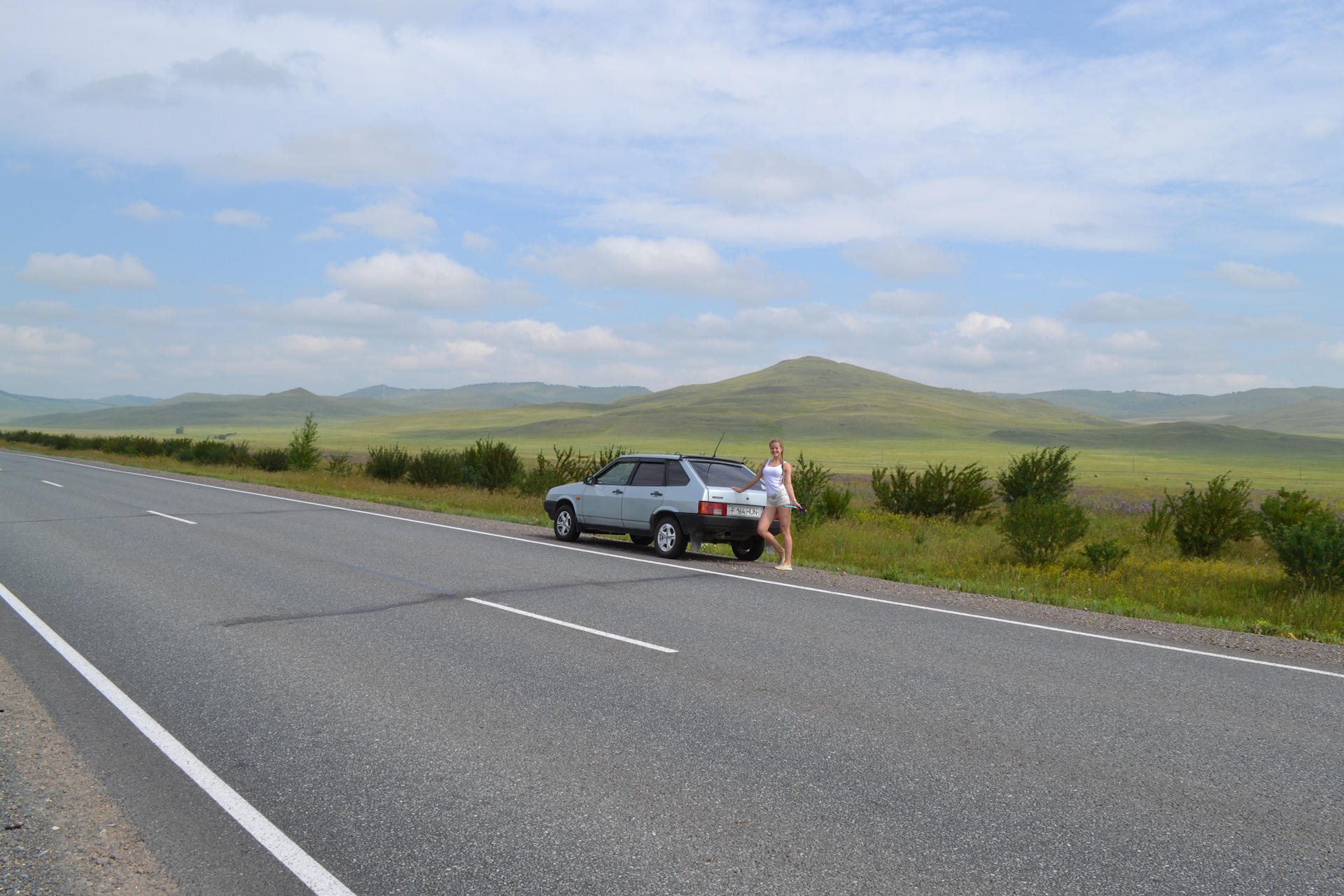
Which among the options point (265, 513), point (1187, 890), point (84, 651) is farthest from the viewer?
point (265, 513)

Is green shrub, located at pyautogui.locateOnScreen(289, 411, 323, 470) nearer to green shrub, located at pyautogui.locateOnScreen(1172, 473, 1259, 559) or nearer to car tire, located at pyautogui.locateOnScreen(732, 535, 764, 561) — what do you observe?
car tire, located at pyautogui.locateOnScreen(732, 535, 764, 561)

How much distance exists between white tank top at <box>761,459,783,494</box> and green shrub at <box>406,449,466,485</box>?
63.4ft

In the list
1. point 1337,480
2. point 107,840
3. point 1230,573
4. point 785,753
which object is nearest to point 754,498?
point 1230,573

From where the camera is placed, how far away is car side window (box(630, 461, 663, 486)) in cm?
1410

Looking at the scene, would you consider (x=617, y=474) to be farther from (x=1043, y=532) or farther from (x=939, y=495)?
(x=939, y=495)

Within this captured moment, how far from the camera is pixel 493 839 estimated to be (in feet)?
12.6

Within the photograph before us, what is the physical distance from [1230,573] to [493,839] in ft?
43.8

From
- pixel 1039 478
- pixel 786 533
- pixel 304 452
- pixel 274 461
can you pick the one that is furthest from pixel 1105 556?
pixel 274 461

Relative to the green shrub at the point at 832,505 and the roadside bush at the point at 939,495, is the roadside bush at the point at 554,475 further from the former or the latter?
the roadside bush at the point at 939,495

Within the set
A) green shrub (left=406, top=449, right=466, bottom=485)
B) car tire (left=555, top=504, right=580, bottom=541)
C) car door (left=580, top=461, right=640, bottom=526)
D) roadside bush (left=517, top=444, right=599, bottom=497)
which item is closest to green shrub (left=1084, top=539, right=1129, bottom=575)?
car door (left=580, top=461, right=640, bottom=526)

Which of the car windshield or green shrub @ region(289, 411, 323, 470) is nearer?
the car windshield

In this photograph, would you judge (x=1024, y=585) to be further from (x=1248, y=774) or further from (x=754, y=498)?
(x=1248, y=774)

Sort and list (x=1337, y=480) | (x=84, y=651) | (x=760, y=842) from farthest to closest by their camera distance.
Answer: (x=1337, y=480) < (x=84, y=651) < (x=760, y=842)

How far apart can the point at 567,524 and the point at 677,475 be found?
100 inches
